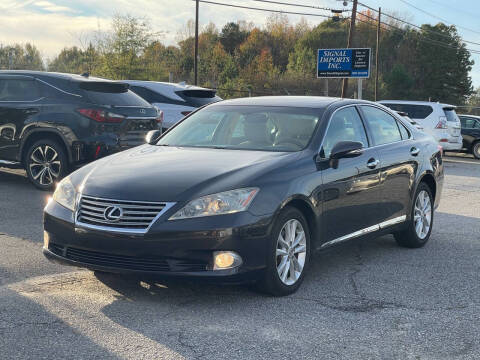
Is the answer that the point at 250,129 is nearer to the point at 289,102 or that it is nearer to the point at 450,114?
the point at 289,102

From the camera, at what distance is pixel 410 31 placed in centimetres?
9069

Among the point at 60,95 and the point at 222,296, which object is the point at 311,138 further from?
the point at 60,95

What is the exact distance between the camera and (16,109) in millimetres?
10258

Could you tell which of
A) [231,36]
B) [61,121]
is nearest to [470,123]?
[61,121]

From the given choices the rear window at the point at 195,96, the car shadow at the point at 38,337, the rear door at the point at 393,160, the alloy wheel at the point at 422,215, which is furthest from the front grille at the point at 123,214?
the rear window at the point at 195,96

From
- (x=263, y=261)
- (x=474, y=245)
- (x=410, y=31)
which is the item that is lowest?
(x=474, y=245)

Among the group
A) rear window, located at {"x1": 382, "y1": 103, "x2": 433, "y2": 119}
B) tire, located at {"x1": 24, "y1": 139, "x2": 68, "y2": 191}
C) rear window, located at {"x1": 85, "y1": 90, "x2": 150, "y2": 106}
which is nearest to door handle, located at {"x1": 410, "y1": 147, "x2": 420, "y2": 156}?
rear window, located at {"x1": 85, "y1": 90, "x2": 150, "y2": 106}

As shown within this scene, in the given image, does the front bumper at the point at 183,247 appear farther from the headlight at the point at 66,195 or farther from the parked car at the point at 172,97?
the parked car at the point at 172,97

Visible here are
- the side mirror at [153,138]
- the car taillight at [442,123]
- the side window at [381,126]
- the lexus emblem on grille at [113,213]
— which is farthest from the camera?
the car taillight at [442,123]

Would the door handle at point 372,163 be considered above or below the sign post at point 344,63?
below

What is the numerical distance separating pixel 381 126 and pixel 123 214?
322 centimetres

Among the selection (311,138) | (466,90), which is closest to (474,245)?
(311,138)

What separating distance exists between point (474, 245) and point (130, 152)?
3921 mm

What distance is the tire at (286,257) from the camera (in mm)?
4852
